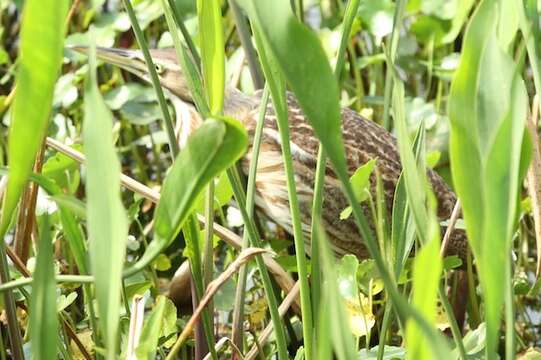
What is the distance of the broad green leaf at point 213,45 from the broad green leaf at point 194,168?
8.3 inches

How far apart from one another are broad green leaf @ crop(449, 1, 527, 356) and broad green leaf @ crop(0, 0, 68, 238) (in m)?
0.33

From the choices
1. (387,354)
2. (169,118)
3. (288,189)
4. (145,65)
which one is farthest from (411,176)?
(145,65)

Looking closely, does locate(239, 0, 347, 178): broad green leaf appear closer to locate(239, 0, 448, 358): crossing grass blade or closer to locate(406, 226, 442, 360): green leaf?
locate(239, 0, 448, 358): crossing grass blade

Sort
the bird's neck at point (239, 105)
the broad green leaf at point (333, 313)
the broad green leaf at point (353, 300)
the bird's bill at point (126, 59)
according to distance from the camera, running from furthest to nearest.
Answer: the bird's bill at point (126, 59) → the bird's neck at point (239, 105) → the broad green leaf at point (353, 300) → the broad green leaf at point (333, 313)

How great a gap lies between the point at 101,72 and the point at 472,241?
2458 millimetres

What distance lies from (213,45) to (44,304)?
0.34 metres

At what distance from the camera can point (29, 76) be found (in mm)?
1048

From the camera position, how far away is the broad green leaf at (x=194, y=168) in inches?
40.7

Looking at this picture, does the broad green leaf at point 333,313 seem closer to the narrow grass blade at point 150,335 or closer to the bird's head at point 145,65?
the narrow grass blade at point 150,335

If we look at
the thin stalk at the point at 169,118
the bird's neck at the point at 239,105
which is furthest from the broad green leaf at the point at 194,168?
the bird's neck at the point at 239,105

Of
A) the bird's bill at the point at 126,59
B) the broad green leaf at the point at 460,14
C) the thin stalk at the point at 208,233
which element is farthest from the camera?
the bird's bill at the point at 126,59

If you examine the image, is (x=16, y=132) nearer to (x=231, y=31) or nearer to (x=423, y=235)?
(x=423, y=235)

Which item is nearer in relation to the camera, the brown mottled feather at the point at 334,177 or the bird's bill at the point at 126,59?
the brown mottled feather at the point at 334,177

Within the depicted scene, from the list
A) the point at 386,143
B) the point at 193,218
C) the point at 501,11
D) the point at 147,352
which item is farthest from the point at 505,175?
the point at 386,143
